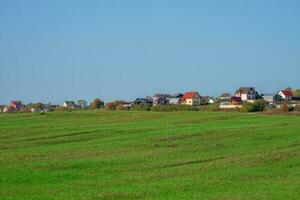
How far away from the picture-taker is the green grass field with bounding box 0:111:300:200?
67.8ft

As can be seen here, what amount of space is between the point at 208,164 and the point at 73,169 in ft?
19.4

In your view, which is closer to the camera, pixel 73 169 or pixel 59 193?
pixel 59 193

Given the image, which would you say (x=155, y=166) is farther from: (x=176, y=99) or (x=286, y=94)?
(x=176, y=99)

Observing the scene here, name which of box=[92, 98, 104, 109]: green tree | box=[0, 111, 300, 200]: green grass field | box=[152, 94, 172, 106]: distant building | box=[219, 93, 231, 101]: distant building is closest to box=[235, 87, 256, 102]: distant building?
box=[219, 93, 231, 101]: distant building

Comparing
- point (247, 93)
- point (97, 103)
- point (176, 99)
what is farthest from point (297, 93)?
point (97, 103)

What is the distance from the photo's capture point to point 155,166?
91.4ft

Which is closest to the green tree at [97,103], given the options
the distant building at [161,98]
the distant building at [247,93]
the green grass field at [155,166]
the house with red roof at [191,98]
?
the house with red roof at [191,98]

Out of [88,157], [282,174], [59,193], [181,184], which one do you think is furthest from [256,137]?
[59,193]

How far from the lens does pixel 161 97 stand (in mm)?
187625

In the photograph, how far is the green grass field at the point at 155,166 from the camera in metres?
20.7

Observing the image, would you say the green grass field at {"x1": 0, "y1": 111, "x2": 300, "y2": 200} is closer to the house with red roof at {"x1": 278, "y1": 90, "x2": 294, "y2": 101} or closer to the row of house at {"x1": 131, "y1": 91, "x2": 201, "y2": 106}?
the row of house at {"x1": 131, "y1": 91, "x2": 201, "y2": 106}

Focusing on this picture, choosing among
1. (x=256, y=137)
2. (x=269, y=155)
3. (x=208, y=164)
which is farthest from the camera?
(x=256, y=137)

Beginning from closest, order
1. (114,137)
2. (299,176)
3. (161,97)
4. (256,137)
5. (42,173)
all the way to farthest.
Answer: (299,176) → (42,173) → (256,137) → (114,137) → (161,97)

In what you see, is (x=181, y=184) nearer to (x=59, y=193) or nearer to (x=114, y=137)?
(x=59, y=193)
